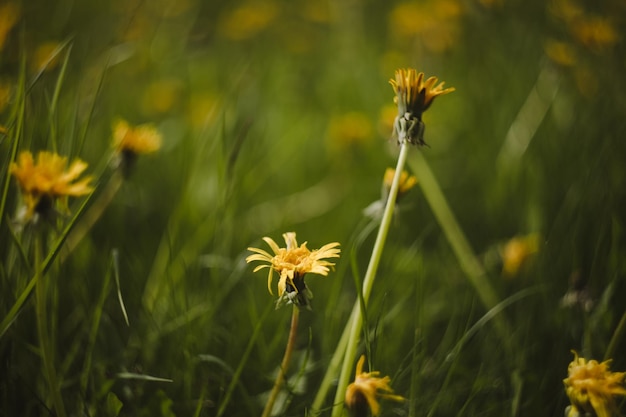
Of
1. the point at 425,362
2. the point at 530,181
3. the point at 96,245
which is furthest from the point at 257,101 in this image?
the point at 425,362

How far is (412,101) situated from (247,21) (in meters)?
2.22

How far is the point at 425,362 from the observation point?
113 centimetres

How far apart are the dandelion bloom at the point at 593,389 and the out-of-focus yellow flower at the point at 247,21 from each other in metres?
2.45

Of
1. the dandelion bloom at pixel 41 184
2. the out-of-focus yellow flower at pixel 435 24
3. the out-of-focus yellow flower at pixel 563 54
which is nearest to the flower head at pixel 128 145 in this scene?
the dandelion bloom at pixel 41 184

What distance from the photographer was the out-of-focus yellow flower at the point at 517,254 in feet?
4.43

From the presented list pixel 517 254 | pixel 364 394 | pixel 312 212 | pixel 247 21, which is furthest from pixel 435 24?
pixel 364 394

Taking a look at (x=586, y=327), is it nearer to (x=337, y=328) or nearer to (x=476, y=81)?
(x=337, y=328)

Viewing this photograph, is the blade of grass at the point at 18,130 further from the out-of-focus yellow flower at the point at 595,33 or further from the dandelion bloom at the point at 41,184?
the out-of-focus yellow flower at the point at 595,33

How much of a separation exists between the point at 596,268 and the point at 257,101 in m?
1.42

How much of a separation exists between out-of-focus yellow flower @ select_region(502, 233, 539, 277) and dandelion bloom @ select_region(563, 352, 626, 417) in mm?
517

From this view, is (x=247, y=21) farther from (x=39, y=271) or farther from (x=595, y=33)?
(x=39, y=271)

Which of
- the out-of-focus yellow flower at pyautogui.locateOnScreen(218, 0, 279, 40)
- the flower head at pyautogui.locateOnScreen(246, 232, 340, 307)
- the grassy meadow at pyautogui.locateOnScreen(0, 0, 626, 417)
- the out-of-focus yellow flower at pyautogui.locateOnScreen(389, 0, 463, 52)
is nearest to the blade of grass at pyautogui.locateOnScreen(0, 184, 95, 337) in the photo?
the grassy meadow at pyautogui.locateOnScreen(0, 0, 626, 417)

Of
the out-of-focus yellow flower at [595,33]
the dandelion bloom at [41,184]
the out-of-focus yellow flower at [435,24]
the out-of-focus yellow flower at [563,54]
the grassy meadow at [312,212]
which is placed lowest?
the grassy meadow at [312,212]

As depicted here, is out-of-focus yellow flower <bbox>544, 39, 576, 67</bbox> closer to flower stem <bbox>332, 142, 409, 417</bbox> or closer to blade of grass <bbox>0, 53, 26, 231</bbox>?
flower stem <bbox>332, 142, 409, 417</bbox>
